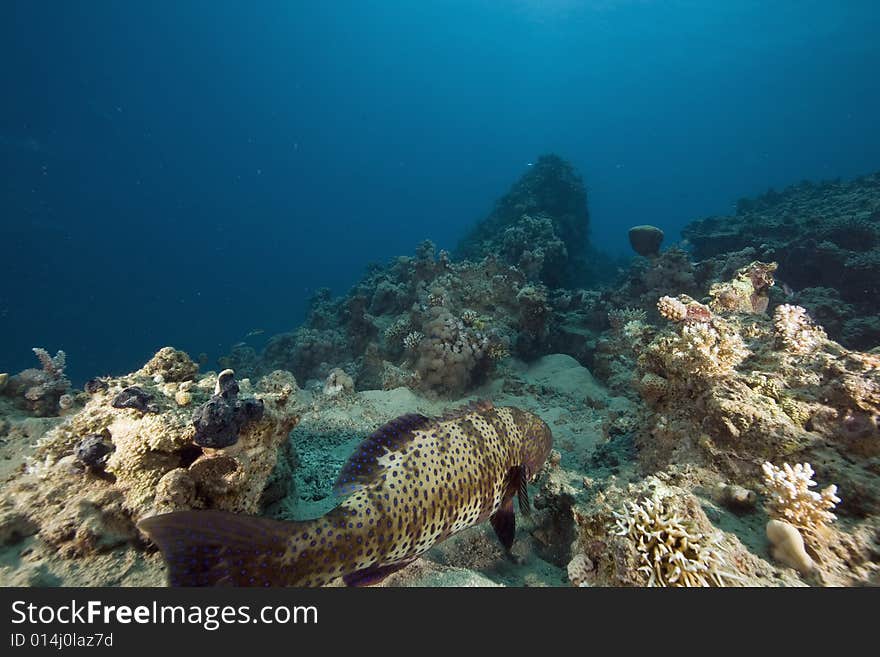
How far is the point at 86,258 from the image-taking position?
274 feet

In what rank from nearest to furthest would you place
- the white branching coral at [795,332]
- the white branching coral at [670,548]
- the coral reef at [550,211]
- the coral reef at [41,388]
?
1. the white branching coral at [670,548]
2. the white branching coral at [795,332]
3. the coral reef at [41,388]
4. the coral reef at [550,211]

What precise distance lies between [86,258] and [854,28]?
17537cm

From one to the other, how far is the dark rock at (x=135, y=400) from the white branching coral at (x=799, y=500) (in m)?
4.74

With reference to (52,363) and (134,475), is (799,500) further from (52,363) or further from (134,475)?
(52,363)

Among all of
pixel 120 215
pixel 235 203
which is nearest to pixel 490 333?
pixel 120 215

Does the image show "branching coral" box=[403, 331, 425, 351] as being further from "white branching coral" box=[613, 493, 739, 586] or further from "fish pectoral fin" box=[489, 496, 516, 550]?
"white branching coral" box=[613, 493, 739, 586]

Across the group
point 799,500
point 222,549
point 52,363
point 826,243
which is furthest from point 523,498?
point 826,243

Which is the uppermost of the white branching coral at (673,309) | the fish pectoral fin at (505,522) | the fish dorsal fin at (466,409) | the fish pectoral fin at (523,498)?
the white branching coral at (673,309)

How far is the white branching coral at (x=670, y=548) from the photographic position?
2.14m

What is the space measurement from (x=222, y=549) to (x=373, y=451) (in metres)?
1.05

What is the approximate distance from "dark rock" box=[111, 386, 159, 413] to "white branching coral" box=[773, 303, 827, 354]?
233 inches

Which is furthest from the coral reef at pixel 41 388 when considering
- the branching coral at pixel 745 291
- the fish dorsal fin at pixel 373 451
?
the branching coral at pixel 745 291

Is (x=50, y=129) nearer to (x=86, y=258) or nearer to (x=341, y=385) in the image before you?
(x=86, y=258)

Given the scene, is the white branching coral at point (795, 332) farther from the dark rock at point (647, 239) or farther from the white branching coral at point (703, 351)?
the dark rock at point (647, 239)
